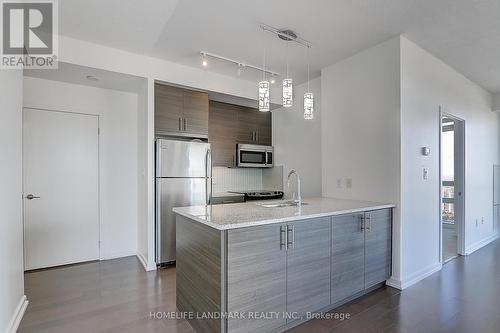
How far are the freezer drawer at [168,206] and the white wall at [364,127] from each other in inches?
77.8

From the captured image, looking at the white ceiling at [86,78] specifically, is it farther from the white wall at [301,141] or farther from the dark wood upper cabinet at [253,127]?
the white wall at [301,141]

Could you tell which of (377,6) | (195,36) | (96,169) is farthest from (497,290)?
(96,169)

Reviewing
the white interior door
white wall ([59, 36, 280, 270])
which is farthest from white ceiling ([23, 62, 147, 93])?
the white interior door

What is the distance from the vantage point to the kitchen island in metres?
1.79

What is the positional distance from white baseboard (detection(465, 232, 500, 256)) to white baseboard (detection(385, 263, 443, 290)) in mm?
1332

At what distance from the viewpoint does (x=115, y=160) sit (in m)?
3.98

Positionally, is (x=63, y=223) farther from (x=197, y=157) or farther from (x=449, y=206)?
(x=449, y=206)

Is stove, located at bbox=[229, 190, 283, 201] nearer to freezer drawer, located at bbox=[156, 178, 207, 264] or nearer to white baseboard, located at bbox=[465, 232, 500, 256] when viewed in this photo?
freezer drawer, located at bbox=[156, 178, 207, 264]

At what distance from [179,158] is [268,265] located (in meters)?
2.23

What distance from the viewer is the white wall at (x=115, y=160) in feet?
12.5

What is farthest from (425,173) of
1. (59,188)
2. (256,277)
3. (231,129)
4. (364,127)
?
(59,188)

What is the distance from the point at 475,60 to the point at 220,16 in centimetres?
343

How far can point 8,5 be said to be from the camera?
2123 mm

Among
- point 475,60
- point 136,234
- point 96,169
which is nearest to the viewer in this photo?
point 475,60
